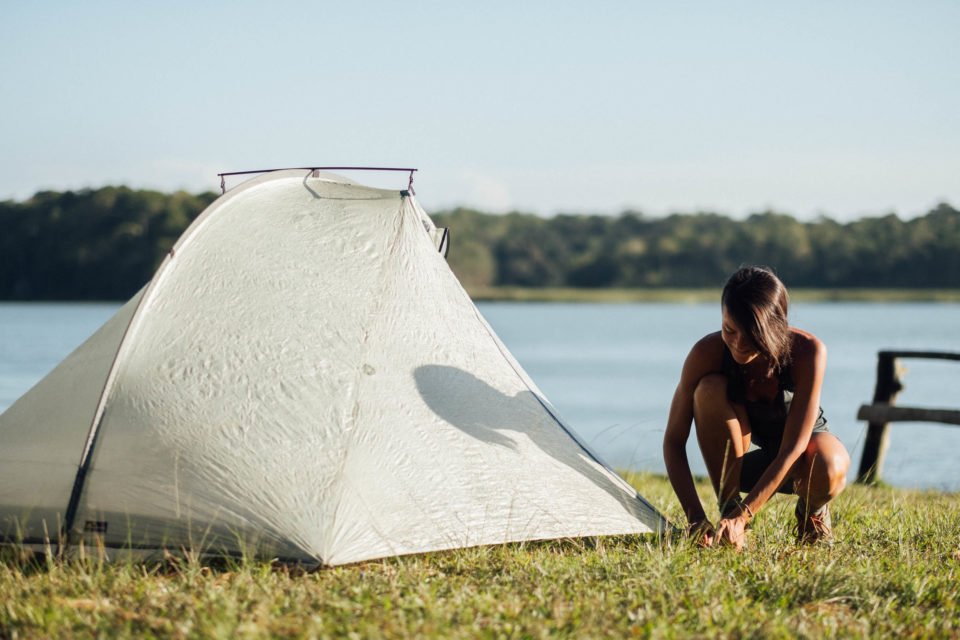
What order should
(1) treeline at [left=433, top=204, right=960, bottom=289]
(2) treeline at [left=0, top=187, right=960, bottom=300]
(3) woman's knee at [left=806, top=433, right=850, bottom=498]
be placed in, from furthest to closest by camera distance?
(1) treeline at [left=433, top=204, right=960, bottom=289]
(2) treeline at [left=0, top=187, right=960, bottom=300]
(3) woman's knee at [left=806, top=433, right=850, bottom=498]

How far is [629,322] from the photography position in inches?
2387

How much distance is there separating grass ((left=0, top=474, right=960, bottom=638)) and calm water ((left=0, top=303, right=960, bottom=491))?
984 millimetres

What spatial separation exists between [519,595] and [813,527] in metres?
1.48

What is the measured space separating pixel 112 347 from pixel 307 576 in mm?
1289

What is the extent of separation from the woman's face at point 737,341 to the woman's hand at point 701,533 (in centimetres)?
64

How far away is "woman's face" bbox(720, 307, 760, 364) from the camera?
3.18 m

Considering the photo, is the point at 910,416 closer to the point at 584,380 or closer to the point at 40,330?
the point at 584,380

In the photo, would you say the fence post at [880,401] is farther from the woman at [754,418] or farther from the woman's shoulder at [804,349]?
the woman's shoulder at [804,349]

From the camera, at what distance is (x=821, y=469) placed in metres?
3.41

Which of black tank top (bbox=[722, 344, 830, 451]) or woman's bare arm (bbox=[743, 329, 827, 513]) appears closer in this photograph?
woman's bare arm (bbox=[743, 329, 827, 513])

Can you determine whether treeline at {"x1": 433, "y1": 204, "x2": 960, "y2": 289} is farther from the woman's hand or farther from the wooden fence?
the woman's hand

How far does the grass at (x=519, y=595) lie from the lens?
2.51 meters

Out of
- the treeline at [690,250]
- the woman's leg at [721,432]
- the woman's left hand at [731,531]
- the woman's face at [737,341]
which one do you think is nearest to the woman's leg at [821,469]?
the woman's leg at [721,432]

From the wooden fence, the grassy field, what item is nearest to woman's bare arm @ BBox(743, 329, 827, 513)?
the wooden fence
